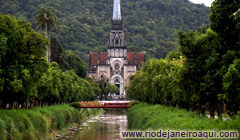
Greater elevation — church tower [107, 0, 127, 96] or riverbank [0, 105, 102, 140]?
church tower [107, 0, 127, 96]

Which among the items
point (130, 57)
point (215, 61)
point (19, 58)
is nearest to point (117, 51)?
point (130, 57)

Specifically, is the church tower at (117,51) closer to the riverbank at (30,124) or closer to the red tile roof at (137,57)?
the red tile roof at (137,57)

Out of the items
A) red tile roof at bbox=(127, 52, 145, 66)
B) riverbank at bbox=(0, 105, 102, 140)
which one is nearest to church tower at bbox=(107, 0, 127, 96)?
red tile roof at bbox=(127, 52, 145, 66)

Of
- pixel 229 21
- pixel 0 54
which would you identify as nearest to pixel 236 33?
pixel 229 21

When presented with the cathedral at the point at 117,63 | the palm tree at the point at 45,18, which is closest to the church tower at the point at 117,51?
the cathedral at the point at 117,63

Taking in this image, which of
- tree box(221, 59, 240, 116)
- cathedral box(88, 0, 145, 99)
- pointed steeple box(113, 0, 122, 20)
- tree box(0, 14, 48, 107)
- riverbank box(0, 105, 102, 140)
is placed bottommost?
riverbank box(0, 105, 102, 140)

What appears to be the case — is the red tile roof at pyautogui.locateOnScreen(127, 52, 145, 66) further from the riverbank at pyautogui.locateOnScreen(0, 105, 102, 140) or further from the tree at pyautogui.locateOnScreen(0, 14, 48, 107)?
the tree at pyautogui.locateOnScreen(0, 14, 48, 107)

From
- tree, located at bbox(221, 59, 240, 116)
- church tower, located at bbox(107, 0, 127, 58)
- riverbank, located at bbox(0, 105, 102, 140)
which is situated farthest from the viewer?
church tower, located at bbox(107, 0, 127, 58)

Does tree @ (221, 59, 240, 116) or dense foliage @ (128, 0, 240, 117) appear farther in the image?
dense foliage @ (128, 0, 240, 117)

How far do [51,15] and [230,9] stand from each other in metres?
57.0

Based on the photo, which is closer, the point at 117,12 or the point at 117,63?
the point at 117,63

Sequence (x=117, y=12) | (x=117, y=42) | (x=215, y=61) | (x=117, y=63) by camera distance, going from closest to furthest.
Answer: (x=215, y=61) → (x=117, y=42) → (x=117, y=63) → (x=117, y=12)

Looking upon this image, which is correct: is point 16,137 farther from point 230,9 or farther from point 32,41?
point 230,9

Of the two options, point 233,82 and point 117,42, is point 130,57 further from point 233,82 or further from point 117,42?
point 233,82
